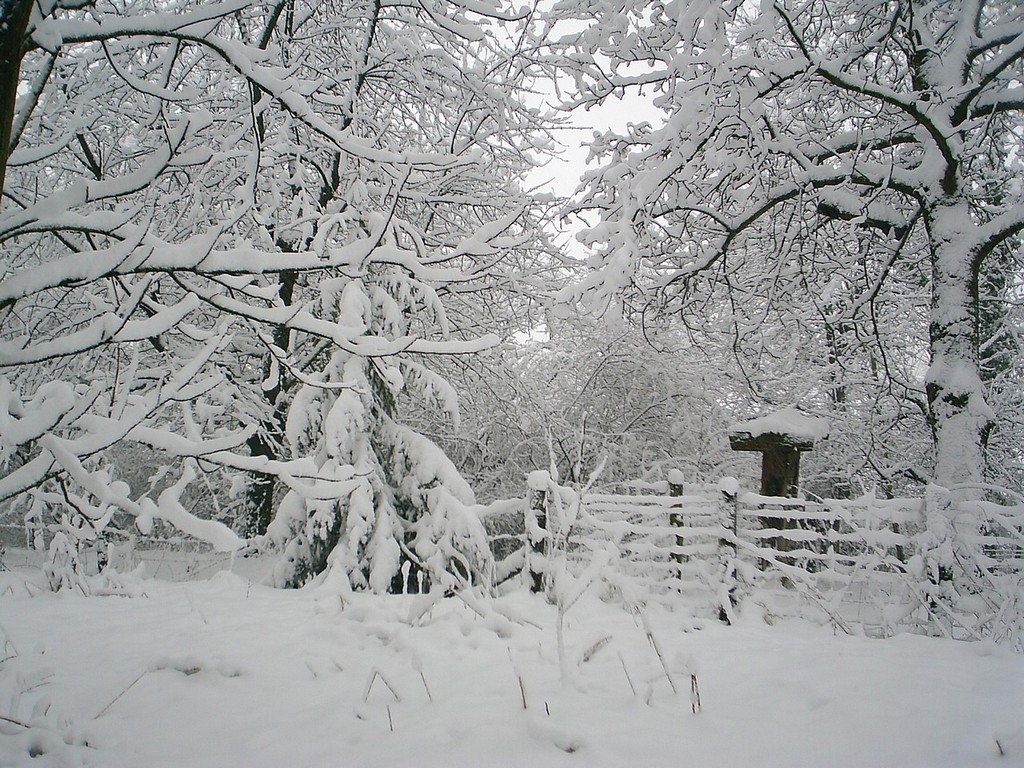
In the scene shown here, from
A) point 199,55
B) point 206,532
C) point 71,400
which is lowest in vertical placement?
point 206,532

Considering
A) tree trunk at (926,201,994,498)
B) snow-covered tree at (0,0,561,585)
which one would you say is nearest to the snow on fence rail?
tree trunk at (926,201,994,498)

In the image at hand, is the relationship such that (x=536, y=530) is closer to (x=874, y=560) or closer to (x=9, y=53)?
(x=874, y=560)

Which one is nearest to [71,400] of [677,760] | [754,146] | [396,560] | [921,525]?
[677,760]

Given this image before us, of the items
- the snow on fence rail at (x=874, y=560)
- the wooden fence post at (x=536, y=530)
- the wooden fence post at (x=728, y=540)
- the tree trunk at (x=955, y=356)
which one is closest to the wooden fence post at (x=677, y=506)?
the snow on fence rail at (x=874, y=560)

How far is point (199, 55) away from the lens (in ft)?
23.9

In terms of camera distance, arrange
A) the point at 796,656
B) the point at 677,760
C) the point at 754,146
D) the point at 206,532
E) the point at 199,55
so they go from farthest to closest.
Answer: the point at 199,55
the point at 754,146
the point at 796,656
the point at 206,532
the point at 677,760

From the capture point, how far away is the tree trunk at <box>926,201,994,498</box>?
622 cm

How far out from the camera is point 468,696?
2.68 metres

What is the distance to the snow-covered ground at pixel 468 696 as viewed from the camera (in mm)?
2109

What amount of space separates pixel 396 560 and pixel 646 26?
19.6 ft

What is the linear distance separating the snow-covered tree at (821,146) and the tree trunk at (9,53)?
14.7ft

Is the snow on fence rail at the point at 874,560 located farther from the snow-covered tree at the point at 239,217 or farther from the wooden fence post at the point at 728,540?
the snow-covered tree at the point at 239,217

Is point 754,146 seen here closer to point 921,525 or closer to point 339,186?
point 921,525

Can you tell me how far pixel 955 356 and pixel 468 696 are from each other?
6.28 metres
